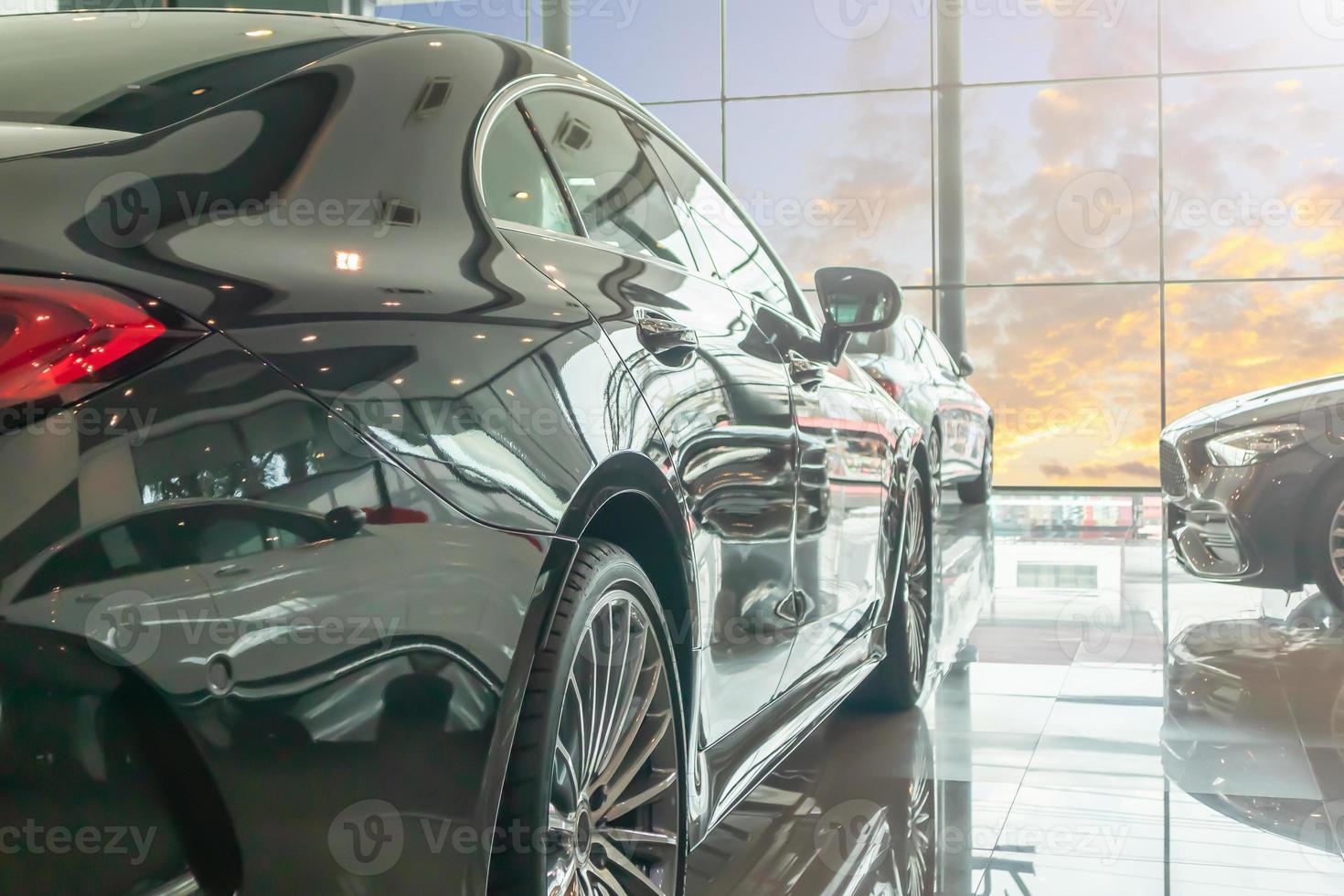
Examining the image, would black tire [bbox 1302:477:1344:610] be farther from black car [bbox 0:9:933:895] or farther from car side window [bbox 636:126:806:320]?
black car [bbox 0:9:933:895]

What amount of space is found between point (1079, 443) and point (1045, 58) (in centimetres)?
682

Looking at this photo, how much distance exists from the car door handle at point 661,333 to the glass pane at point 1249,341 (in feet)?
58.9

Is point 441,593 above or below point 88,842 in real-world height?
above

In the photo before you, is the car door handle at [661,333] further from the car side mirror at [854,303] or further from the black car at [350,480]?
the car side mirror at [854,303]

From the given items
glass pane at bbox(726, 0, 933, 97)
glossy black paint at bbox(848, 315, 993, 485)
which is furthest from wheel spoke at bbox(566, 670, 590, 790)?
glass pane at bbox(726, 0, 933, 97)

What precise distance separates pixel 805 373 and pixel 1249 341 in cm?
2175

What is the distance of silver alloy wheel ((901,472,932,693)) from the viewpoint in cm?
375

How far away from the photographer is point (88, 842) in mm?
1088

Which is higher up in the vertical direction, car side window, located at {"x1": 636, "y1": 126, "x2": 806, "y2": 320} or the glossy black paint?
car side window, located at {"x1": 636, "y1": 126, "x2": 806, "y2": 320}

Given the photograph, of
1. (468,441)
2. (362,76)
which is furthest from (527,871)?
(362,76)

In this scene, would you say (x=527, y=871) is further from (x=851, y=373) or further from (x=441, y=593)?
(x=851, y=373)

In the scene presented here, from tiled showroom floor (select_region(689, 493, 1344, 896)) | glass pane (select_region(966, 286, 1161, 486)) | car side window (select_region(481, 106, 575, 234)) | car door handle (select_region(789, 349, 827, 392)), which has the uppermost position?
car side window (select_region(481, 106, 575, 234))

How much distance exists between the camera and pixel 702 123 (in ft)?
50.9

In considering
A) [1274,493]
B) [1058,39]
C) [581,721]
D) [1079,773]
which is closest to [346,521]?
[581,721]
